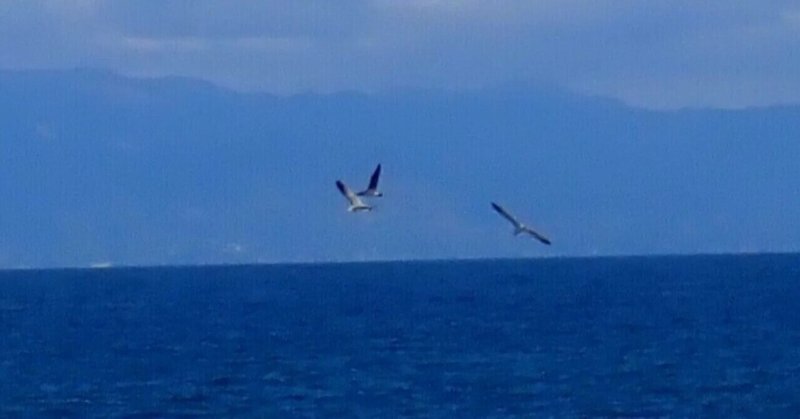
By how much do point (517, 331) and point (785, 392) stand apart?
32.6m

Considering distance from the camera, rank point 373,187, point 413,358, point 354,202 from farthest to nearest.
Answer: point 413,358 < point 354,202 < point 373,187

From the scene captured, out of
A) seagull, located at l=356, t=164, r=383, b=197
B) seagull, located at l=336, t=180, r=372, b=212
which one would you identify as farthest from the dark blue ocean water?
seagull, located at l=356, t=164, r=383, b=197

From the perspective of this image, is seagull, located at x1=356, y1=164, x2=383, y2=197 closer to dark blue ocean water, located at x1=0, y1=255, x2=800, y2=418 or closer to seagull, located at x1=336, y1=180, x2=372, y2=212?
seagull, located at x1=336, y1=180, x2=372, y2=212

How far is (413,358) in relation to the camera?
251ft

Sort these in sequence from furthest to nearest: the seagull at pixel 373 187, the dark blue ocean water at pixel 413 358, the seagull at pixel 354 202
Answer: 1. the dark blue ocean water at pixel 413 358
2. the seagull at pixel 354 202
3. the seagull at pixel 373 187

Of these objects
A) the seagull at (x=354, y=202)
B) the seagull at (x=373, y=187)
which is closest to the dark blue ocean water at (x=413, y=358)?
the seagull at (x=354, y=202)

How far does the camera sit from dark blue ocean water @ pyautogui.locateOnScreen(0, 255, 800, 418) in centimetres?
5903

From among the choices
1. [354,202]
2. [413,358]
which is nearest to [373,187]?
[354,202]

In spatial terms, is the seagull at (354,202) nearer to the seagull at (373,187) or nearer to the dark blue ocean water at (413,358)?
the seagull at (373,187)

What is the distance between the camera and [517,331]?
3666 inches

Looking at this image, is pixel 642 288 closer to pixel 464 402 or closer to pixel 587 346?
pixel 587 346

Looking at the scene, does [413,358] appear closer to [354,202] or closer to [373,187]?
[354,202]

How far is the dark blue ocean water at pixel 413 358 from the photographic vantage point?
2324 inches

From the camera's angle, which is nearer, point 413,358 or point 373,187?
point 373,187
